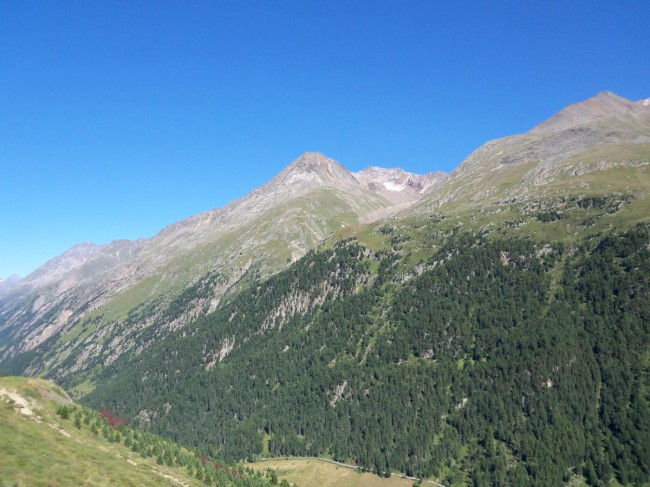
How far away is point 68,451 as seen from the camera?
93438mm

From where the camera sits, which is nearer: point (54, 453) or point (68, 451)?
point (54, 453)

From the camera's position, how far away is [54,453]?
8906cm

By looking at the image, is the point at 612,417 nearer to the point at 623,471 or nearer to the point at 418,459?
the point at 623,471

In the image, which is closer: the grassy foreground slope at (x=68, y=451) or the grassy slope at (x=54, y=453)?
the grassy slope at (x=54, y=453)

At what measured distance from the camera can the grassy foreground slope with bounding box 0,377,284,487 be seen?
79625 mm

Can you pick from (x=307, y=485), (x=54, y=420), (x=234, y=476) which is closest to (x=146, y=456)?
(x=54, y=420)

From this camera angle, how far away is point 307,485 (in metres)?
189

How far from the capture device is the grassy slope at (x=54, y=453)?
78125 millimetres

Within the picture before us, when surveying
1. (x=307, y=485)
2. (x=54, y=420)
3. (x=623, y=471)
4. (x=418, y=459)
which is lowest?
(x=307, y=485)

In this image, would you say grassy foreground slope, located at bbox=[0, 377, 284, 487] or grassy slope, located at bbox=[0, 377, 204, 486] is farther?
grassy foreground slope, located at bbox=[0, 377, 284, 487]

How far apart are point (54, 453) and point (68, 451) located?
469 centimetres

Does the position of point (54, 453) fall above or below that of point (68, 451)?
above

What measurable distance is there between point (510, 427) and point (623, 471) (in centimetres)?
4498

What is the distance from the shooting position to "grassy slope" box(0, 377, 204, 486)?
78.1m
